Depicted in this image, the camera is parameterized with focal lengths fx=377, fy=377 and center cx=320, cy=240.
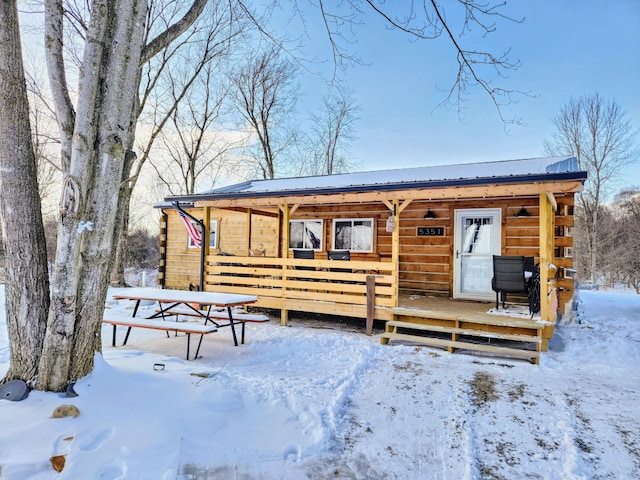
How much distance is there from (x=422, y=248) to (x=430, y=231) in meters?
0.40

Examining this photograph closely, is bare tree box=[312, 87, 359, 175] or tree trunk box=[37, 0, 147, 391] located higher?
bare tree box=[312, 87, 359, 175]

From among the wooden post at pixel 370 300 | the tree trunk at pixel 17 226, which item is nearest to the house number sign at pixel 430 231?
the wooden post at pixel 370 300

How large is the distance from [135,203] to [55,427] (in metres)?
20.8

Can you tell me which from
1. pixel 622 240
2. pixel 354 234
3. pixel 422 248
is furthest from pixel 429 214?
pixel 622 240

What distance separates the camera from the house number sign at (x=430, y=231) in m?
7.89

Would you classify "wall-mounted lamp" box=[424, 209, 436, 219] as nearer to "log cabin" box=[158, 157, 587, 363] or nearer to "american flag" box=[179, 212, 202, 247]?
"log cabin" box=[158, 157, 587, 363]

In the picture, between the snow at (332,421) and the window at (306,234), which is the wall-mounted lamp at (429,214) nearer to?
the window at (306,234)

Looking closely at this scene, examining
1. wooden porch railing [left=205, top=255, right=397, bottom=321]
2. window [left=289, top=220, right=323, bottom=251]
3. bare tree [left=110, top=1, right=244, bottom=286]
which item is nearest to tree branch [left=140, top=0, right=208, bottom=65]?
wooden porch railing [left=205, top=255, right=397, bottom=321]

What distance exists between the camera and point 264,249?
9.94m

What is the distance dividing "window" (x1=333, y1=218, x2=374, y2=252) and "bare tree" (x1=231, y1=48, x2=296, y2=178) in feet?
38.8

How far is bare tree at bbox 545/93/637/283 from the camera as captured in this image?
18734mm

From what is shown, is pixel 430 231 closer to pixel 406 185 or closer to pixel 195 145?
pixel 406 185

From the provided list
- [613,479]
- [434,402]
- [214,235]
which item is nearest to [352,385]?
[434,402]

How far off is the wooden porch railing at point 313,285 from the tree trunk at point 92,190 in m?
4.12
